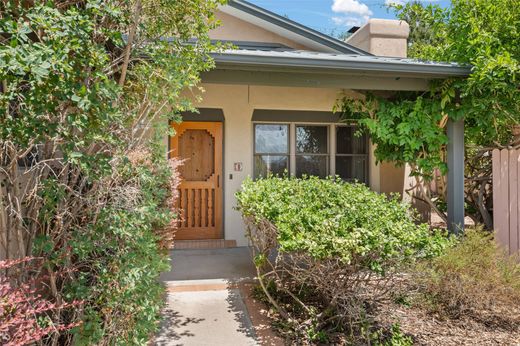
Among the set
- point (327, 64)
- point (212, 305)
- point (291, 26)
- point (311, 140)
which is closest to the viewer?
point (212, 305)

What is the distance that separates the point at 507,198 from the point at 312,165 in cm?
363

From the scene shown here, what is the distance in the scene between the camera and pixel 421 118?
234 inches

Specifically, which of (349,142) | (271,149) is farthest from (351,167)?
(271,149)

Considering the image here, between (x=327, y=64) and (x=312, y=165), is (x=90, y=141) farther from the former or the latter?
(x=312, y=165)

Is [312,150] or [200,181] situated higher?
[312,150]

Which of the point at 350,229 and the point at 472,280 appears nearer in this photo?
the point at 350,229

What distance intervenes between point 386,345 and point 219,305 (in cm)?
201

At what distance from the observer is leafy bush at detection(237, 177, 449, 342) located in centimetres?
329

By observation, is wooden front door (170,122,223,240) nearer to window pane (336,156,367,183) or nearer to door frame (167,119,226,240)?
door frame (167,119,226,240)

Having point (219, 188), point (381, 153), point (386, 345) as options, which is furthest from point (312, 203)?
point (219, 188)

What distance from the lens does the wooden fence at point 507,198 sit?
18.6ft

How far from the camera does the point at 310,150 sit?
8.11 metres

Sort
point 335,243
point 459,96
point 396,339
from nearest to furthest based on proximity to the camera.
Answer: point 335,243 → point 396,339 → point 459,96

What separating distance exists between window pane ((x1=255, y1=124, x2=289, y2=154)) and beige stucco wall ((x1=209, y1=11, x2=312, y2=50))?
1.99 metres
